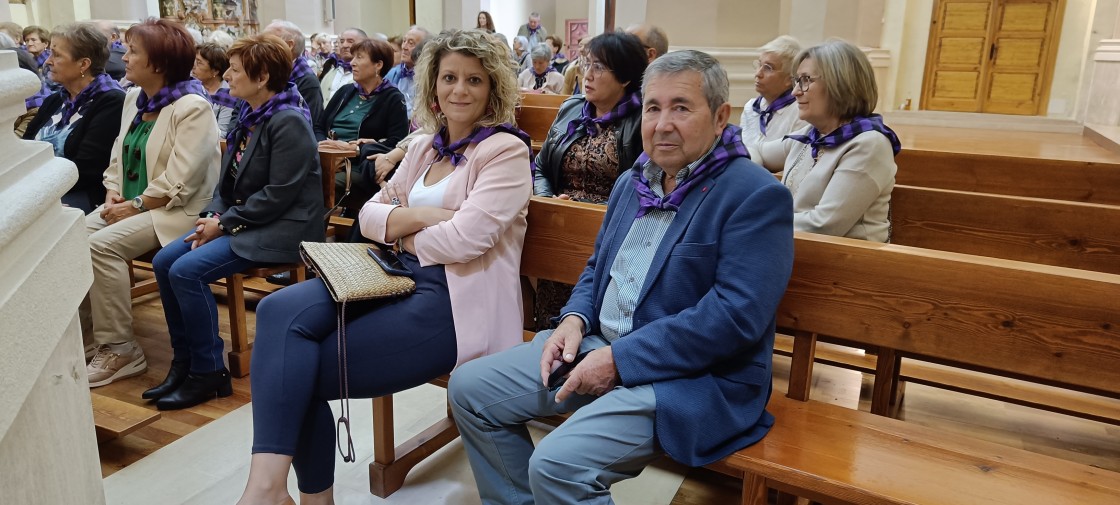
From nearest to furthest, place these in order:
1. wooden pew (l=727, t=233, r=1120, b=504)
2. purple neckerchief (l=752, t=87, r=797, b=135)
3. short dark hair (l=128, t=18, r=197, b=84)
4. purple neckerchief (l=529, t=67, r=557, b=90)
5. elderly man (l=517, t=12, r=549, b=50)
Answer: wooden pew (l=727, t=233, r=1120, b=504) < short dark hair (l=128, t=18, r=197, b=84) < purple neckerchief (l=752, t=87, r=797, b=135) < purple neckerchief (l=529, t=67, r=557, b=90) < elderly man (l=517, t=12, r=549, b=50)

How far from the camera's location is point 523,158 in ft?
7.19

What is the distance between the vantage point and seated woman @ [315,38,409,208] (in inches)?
190

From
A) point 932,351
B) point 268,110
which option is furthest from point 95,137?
point 932,351

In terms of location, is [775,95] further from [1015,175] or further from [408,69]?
[408,69]

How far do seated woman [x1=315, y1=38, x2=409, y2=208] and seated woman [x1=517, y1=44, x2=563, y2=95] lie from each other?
3.49m

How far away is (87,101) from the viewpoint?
12.4 feet

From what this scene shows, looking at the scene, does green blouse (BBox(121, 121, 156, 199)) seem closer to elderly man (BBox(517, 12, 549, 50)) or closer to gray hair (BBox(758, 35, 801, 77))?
gray hair (BBox(758, 35, 801, 77))

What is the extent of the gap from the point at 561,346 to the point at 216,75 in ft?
12.0

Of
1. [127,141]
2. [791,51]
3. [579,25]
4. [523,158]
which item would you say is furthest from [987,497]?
[579,25]

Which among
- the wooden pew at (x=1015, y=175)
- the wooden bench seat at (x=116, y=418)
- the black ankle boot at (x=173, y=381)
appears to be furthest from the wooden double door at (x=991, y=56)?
the wooden bench seat at (x=116, y=418)

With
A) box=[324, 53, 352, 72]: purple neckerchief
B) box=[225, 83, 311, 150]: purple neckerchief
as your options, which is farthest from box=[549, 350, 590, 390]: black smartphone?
box=[324, 53, 352, 72]: purple neckerchief

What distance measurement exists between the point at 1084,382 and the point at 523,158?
145cm

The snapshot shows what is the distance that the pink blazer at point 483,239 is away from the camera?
2098 mm

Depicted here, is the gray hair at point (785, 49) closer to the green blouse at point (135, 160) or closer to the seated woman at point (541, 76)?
the green blouse at point (135, 160)
